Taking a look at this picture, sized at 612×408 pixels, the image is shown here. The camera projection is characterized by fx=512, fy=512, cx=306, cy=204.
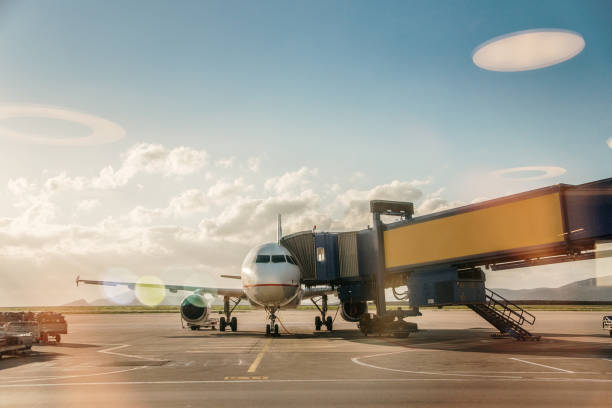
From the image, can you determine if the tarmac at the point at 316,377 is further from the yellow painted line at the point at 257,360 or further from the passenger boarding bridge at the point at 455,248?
the passenger boarding bridge at the point at 455,248

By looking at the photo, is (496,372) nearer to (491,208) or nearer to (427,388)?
(427,388)

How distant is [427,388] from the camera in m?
12.0

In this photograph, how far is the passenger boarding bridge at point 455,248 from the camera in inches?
838

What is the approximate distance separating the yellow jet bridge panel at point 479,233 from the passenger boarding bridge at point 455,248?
5cm

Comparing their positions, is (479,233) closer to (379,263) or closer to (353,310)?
(379,263)

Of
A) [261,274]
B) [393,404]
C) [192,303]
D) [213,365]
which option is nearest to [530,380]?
[393,404]

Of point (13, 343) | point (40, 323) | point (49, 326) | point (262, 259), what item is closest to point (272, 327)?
point (262, 259)

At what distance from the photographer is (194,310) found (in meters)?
36.0

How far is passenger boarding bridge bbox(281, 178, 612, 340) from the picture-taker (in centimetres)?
2130

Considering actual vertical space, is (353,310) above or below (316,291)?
below

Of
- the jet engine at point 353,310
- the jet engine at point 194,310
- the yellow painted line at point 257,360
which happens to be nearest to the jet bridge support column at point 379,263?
the jet engine at point 353,310

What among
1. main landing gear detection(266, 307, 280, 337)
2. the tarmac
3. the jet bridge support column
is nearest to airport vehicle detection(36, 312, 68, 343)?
the tarmac

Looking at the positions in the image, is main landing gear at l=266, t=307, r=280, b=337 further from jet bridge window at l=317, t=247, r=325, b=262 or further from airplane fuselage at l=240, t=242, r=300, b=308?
jet bridge window at l=317, t=247, r=325, b=262

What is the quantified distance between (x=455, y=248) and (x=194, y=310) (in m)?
19.0
